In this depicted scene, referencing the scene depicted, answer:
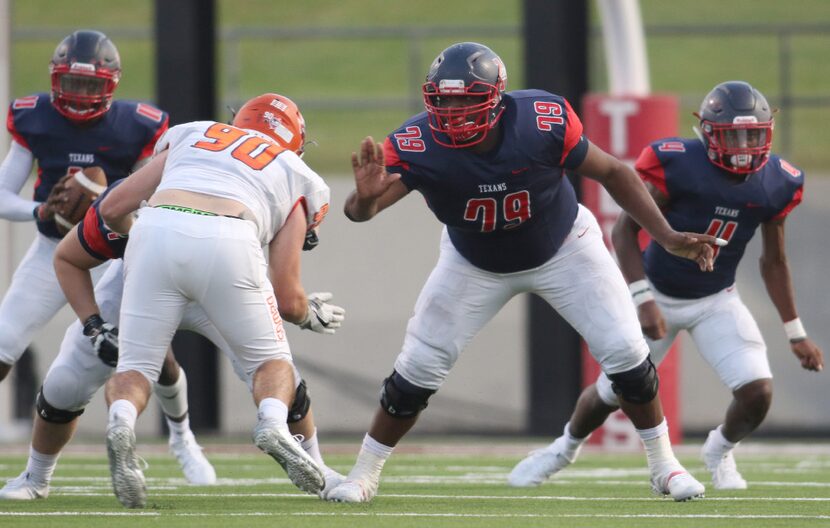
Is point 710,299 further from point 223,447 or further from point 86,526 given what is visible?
point 223,447

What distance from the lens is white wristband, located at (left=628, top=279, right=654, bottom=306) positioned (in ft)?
22.3

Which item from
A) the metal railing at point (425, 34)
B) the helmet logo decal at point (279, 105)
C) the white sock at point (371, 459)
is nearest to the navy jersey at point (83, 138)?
the helmet logo decal at point (279, 105)

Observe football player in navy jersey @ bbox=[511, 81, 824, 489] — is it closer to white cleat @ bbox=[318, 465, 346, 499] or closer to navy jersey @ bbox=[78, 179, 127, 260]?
white cleat @ bbox=[318, 465, 346, 499]

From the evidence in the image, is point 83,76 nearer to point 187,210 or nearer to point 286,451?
point 187,210

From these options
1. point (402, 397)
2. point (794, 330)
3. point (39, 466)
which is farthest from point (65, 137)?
point (794, 330)

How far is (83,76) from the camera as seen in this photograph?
278 inches

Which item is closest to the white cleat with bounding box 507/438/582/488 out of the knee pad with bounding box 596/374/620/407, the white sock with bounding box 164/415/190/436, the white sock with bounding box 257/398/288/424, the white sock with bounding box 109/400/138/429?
the knee pad with bounding box 596/374/620/407

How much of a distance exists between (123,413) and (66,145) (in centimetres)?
237

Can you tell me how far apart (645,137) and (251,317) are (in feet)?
16.6

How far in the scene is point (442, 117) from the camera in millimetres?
5812

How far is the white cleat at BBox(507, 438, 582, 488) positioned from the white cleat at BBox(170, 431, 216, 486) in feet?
4.59

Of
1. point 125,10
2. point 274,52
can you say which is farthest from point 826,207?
point 125,10

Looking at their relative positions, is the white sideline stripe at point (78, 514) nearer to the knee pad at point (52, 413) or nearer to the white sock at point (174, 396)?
the knee pad at point (52, 413)

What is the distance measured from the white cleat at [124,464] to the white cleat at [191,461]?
195cm
